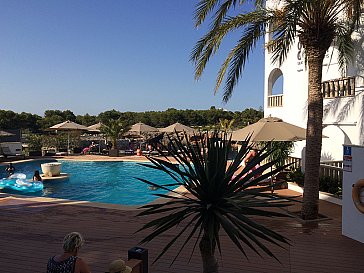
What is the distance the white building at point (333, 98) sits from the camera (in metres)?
11.4

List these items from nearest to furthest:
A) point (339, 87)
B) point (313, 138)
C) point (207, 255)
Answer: point (207, 255) < point (313, 138) < point (339, 87)

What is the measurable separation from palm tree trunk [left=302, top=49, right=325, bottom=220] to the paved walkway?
47cm

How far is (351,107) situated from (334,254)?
8.15 metres

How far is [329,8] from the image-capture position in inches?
267

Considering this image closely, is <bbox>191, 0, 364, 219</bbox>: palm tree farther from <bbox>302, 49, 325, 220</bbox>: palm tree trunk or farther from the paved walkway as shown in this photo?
the paved walkway

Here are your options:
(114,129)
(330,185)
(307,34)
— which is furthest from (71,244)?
(114,129)

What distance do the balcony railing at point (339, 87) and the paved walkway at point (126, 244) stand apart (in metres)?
5.57

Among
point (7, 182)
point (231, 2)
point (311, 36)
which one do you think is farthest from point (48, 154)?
point (311, 36)

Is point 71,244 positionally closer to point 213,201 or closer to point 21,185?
point 213,201

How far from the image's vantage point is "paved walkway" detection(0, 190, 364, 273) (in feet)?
15.8

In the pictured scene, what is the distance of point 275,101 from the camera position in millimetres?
16703

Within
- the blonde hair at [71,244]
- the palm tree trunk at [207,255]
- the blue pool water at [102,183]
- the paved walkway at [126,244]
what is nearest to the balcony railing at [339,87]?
the paved walkway at [126,244]

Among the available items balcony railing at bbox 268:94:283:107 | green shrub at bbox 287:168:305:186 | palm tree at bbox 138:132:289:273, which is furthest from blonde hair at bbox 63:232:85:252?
balcony railing at bbox 268:94:283:107

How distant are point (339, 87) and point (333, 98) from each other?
19.4 inches
